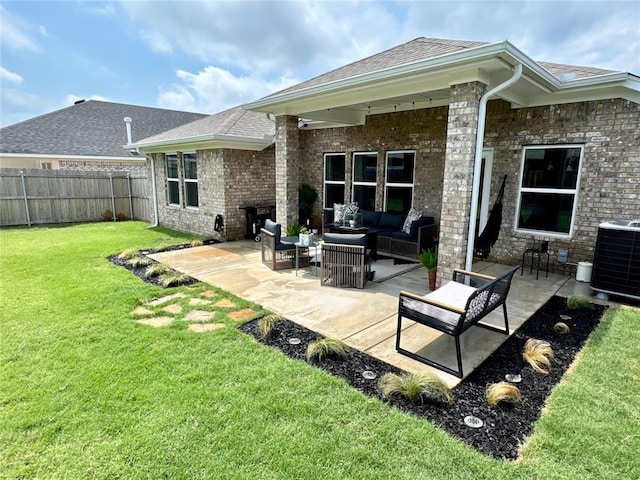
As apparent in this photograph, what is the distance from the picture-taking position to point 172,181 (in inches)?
A: 466

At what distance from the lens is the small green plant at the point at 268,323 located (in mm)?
4043

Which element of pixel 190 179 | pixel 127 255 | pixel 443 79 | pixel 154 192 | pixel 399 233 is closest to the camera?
pixel 443 79

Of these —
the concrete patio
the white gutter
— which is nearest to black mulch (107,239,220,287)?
the concrete patio

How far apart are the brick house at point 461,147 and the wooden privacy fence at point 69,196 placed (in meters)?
5.32

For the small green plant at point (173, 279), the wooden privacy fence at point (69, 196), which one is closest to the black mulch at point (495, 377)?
the small green plant at point (173, 279)

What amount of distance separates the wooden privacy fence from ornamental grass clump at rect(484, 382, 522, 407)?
1385 centimetres

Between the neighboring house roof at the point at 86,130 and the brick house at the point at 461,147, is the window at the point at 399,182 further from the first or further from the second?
the neighboring house roof at the point at 86,130

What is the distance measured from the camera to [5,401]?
2887mm

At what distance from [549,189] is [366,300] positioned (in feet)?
14.7

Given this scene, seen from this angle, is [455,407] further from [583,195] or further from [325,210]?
[325,210]

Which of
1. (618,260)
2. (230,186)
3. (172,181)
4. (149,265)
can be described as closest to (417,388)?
(618,260)

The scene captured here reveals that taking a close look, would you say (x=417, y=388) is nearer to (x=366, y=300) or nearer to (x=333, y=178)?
(x=366, y=300)

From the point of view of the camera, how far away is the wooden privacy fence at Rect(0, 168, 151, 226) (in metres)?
12.1

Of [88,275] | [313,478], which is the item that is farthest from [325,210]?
[313,478]
